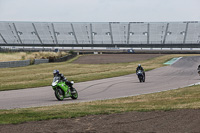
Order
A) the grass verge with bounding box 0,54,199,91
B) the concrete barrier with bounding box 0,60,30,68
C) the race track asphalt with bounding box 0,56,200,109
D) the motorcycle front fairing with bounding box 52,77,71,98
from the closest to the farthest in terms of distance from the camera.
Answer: the race track asphalt with bounding box 0,56,200,109, the motorcycle front fairing with bounding box 52,77,71,98, the grass verge with bounding box 0,54,199,91, the concrete barrier with bounding box 0,60,30,68

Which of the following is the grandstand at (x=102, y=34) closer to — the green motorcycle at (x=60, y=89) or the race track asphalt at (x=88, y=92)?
the race track asphalt at (x=88, y=92)

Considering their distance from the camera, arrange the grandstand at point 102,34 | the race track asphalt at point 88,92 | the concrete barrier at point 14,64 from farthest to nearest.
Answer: the grandstand at point 102,34 < the concrete barrier at point 14,64 < the race track asphalt at point 88,92

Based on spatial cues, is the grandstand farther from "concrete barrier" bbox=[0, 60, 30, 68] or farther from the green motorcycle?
the green motorcycle

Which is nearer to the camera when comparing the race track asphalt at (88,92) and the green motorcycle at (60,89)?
the race track asphalt at (88,92)

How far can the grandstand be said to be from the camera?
91.2 metres

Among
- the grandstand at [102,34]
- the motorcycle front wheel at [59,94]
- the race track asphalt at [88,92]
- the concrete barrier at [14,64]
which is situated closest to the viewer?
the race track asphalt at [88,92]

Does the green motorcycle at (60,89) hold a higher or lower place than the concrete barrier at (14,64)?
lower

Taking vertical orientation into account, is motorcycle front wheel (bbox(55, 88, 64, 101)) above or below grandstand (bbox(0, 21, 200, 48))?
below

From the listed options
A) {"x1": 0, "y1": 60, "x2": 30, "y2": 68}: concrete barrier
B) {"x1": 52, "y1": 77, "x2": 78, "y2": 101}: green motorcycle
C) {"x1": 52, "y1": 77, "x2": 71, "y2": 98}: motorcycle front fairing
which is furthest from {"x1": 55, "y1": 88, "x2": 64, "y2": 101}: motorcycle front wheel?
{"x1": 0, "y1": 60, "x2": 30, "y2": 68}: concrete barrier

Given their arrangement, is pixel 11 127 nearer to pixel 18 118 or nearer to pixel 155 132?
pixel 18 118

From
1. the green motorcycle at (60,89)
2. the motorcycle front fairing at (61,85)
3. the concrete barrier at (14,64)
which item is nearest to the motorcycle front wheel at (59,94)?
the green motorcycle at (60,89)

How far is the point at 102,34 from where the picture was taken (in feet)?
317

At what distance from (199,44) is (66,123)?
81.4m

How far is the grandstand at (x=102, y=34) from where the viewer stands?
9125 centimetres
